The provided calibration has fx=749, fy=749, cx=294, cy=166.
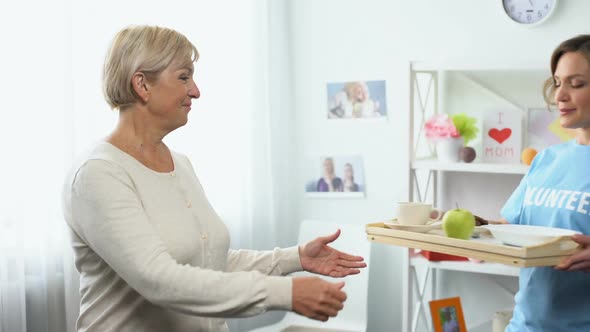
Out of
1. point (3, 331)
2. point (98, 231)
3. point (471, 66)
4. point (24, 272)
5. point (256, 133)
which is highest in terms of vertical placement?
point (471, 66)

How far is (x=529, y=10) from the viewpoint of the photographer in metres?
3.06

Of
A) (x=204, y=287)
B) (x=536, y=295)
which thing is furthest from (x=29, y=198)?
(x=536, y=295)

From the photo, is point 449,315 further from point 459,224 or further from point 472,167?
point 459,224

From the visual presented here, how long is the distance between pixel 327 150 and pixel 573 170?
1.77 m

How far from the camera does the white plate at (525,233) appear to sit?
189 cm

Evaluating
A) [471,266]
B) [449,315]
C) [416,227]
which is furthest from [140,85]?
[449,315]

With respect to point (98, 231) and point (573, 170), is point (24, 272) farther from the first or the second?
point (573, 170)

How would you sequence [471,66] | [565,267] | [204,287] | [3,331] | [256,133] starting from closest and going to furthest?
1. [204,287]
2. [565,267]
3. [3,331]
4. [471,66]
5. [256,133]

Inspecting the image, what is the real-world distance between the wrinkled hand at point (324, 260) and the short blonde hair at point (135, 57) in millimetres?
560

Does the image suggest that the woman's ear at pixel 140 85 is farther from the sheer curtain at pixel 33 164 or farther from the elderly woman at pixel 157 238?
the sheer curtain at pixel 33 164

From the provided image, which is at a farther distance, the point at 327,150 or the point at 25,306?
the point at 327,150

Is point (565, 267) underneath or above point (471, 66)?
underneath

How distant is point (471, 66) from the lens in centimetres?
293

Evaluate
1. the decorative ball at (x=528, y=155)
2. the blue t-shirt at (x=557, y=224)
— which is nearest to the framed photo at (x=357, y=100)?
the decorative ball at (x=528, y=155)
